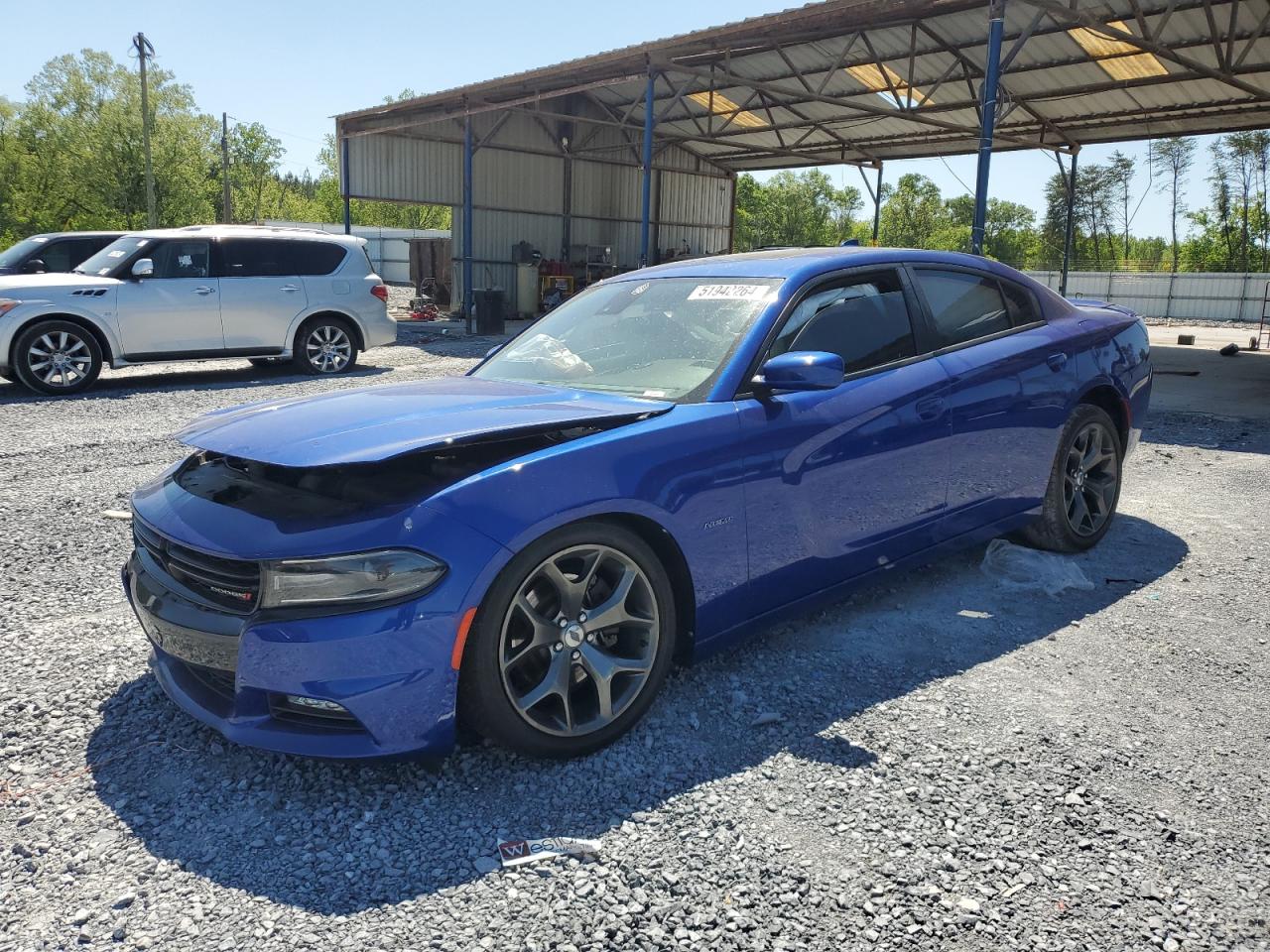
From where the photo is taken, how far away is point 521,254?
2419 cm

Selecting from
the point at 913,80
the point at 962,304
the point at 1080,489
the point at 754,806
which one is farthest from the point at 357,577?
the point at 913,80

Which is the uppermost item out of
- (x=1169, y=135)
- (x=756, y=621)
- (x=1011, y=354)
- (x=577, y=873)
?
(x=1169, y=135)

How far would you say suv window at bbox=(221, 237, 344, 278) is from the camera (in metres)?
11.1

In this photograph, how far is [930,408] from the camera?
3689 millimetres

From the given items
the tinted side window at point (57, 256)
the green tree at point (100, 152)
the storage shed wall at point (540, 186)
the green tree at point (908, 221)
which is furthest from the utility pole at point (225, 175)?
the green tree at point (908, 221)

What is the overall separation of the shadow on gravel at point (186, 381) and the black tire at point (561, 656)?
909cm

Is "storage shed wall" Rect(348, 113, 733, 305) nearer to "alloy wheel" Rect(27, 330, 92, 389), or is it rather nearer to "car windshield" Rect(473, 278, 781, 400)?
"alloy wheel" Rect(27, 330, 92, 389)

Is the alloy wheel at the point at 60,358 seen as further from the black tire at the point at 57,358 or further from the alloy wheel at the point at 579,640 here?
the alloy wheel at the point at 579,640

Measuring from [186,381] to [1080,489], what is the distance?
1024 cm

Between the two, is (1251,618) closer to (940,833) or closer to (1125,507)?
(1125,507)

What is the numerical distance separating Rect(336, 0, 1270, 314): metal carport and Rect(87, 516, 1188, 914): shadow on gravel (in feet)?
27.9

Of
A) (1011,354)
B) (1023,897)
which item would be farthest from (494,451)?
(1011,354)

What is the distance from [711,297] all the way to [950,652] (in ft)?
5.40

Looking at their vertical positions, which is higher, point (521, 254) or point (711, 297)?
point (521, 254)
